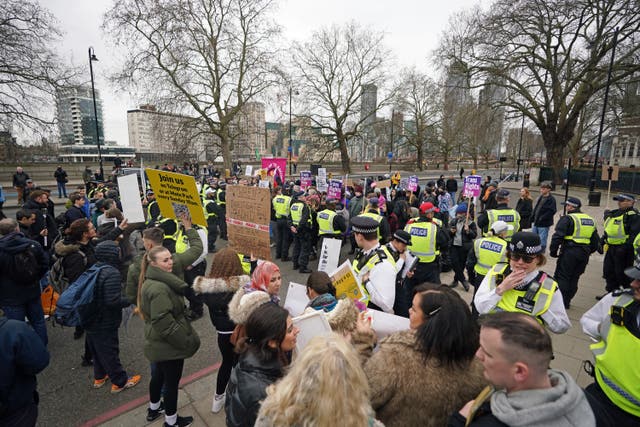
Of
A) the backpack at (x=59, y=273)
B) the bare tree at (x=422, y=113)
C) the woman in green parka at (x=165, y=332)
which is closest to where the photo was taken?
the woman in green parka at (x=165, y=332)

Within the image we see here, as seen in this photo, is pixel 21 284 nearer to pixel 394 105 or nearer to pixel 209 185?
pixel 209 185

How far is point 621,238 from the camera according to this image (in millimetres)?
A: 5672

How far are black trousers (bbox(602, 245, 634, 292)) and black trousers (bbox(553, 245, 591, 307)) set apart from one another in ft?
2.78

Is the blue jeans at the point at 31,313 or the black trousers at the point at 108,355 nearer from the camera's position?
the black trousers at the point at 108,355

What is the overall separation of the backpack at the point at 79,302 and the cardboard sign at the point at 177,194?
1.33m

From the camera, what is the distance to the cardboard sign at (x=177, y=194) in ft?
14.2

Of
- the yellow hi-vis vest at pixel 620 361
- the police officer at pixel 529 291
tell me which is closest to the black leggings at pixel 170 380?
the police officer at pixel 529 291

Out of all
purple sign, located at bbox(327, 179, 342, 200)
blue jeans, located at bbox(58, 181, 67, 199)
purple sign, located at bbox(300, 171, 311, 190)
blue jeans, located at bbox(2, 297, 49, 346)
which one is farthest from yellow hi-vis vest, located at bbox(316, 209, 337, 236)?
blue jeans, located at bbox(58, 181, 67, 199)

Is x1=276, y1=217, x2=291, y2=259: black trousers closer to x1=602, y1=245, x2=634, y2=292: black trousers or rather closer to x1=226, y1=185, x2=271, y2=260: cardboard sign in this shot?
x1=226, y1=185, x2=271, y2=260: cardboard sign

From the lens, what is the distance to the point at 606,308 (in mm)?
2334

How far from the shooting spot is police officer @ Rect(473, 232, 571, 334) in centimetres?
259

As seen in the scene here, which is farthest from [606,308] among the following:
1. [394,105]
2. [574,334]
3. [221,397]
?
[394,105]

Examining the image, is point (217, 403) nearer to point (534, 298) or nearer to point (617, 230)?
point (534, 298)

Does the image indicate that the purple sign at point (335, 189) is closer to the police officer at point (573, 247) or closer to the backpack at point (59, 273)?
the police officer at point (573, 247)
